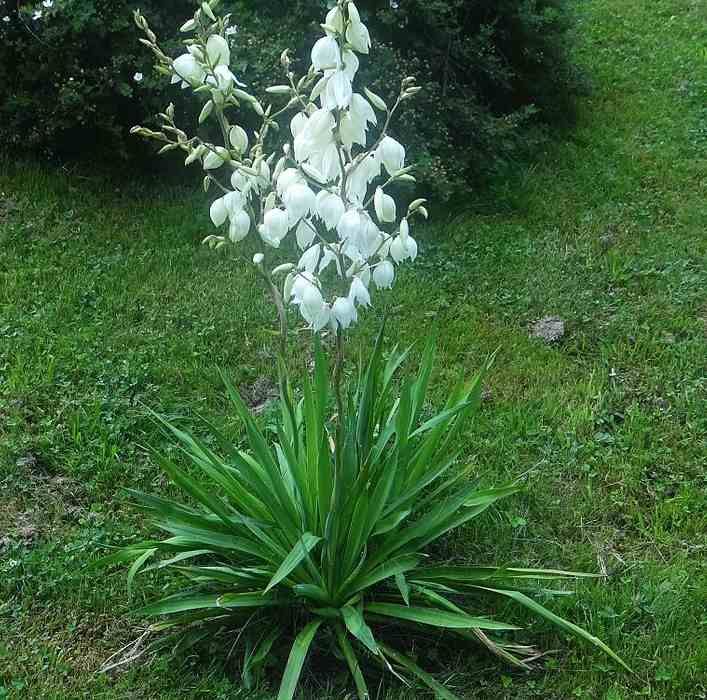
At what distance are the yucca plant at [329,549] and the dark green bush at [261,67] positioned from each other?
8.93ft

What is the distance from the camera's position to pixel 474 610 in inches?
121

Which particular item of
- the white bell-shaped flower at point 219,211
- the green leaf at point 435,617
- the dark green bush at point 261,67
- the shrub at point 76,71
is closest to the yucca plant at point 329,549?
the green leaf at point 435,617

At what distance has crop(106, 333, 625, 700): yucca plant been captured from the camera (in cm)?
280

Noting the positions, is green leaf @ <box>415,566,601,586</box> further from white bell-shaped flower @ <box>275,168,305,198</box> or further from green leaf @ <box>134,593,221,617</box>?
white bell-shaped flower @ <box>275,168,305,198</box>

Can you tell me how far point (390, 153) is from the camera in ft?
7.73

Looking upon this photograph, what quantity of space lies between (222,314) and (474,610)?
225 cm

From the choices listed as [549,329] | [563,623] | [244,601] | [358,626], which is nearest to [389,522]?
[358,626]

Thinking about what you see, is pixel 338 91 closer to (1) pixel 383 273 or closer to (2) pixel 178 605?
(1) pixel 383 273

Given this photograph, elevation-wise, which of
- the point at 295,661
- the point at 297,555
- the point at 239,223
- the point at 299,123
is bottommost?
the point at 295,661

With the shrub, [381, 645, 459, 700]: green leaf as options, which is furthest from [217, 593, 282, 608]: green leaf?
the shrub

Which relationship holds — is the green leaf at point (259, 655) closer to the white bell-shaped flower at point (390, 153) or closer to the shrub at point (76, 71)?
the white bell-shaped flower at point (390, 153)

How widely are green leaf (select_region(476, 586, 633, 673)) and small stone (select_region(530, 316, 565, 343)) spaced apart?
A: 6.30 feet

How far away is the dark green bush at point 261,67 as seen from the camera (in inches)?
212

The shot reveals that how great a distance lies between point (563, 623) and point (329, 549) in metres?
0.79
